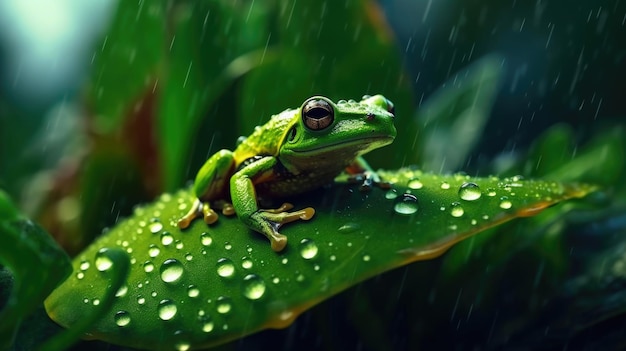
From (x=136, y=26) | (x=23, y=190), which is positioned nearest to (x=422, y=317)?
(x=136, y=26)

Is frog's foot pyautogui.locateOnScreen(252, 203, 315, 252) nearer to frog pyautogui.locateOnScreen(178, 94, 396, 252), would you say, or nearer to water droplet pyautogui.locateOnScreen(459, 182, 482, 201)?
frog pyautogui.locateOnScreen(178, 94, 396, 252)

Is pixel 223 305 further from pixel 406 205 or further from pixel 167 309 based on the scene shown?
pixel 406 205

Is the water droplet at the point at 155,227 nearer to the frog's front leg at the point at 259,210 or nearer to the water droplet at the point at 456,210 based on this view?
the frog's front leg at the point at 259,210

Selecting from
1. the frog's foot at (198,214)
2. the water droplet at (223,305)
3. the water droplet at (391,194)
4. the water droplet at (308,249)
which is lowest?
the frog's foot at (198,214)

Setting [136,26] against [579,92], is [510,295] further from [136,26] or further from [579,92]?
[579,92]

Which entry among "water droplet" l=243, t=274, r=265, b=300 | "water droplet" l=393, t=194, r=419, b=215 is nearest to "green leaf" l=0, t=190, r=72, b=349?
"water droplet" l=243, t=274, r=265, b=300

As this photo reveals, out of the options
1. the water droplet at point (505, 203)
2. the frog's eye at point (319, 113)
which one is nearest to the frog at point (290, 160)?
the frog's eye at point (319, 113)
